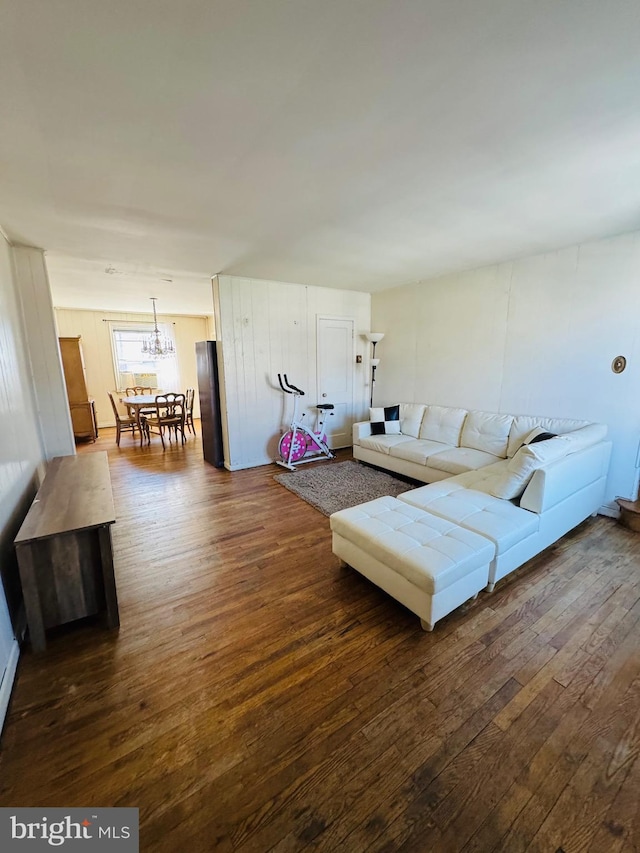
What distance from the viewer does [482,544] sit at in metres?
2.03

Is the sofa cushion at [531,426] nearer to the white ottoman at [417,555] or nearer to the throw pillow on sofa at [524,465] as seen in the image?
the throw pillow on sofa at [524,465]

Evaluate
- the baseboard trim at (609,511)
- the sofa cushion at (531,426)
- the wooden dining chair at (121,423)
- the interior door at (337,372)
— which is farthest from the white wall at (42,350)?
the baseboard trim at (609,511)

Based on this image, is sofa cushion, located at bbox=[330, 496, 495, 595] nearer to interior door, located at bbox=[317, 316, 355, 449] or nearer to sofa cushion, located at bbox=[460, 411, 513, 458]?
sofa cushion, located at bbox=[460, 411, 513, 458]

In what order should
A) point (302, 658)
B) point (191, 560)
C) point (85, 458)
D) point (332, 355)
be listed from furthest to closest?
point (332, 355)
point (85, 458)
point (191, 560)
point (302, 658)

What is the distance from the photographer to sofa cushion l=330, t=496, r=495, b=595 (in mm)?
1837

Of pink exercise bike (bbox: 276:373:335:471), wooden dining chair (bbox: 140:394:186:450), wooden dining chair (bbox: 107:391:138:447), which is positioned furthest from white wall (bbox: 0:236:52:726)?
wooden dining chair (bbox: 107:391:138:447)

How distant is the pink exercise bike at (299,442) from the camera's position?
4867 mm

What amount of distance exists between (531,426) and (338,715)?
326cm

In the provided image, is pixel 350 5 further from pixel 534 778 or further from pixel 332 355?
pixel 332 355

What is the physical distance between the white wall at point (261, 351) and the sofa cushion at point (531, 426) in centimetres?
282

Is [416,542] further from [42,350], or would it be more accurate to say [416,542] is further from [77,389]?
A: [77,389]

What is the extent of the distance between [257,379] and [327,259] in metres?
1.86

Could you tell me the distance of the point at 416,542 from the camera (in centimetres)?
204

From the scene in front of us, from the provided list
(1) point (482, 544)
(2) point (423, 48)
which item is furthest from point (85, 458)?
(2) point (423, 48)
